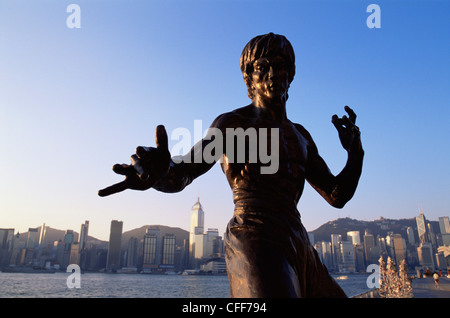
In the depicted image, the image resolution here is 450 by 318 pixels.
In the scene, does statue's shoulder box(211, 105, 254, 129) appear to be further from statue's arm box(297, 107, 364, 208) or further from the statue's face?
statue's arm box(297, 107, 364, 208)

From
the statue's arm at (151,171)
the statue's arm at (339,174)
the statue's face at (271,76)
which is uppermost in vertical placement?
the statue's face at (271,76)

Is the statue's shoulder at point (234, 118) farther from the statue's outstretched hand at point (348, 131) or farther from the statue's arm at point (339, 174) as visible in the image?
the statue's outstretched hand at point (348, 131)

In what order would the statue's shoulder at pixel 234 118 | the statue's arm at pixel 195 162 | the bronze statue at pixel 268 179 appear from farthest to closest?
the statue's shoulder at pixel 234 118, the statue's arm at pixel 195 162, the bronze statue at pixel 268 179

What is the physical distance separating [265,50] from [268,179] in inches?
45.3

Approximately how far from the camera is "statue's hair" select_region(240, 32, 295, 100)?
301cm

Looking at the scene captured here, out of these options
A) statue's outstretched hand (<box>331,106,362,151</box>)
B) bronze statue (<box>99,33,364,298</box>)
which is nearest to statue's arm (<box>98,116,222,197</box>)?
bronze statue (<box>99,33,364,298</box>)

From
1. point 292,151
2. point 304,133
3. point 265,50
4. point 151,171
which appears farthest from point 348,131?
point 151,171

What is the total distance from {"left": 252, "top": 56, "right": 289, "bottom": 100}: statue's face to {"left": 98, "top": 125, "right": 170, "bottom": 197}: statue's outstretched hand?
1.31 meters

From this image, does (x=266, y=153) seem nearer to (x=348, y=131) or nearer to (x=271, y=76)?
(x=271, y=76)

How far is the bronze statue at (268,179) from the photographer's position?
6.95ft

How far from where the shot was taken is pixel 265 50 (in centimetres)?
302

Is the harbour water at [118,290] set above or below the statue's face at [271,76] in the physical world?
below

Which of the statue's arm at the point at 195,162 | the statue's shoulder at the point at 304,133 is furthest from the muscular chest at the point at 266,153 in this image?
the statue's shoulder at the point at 304,133
